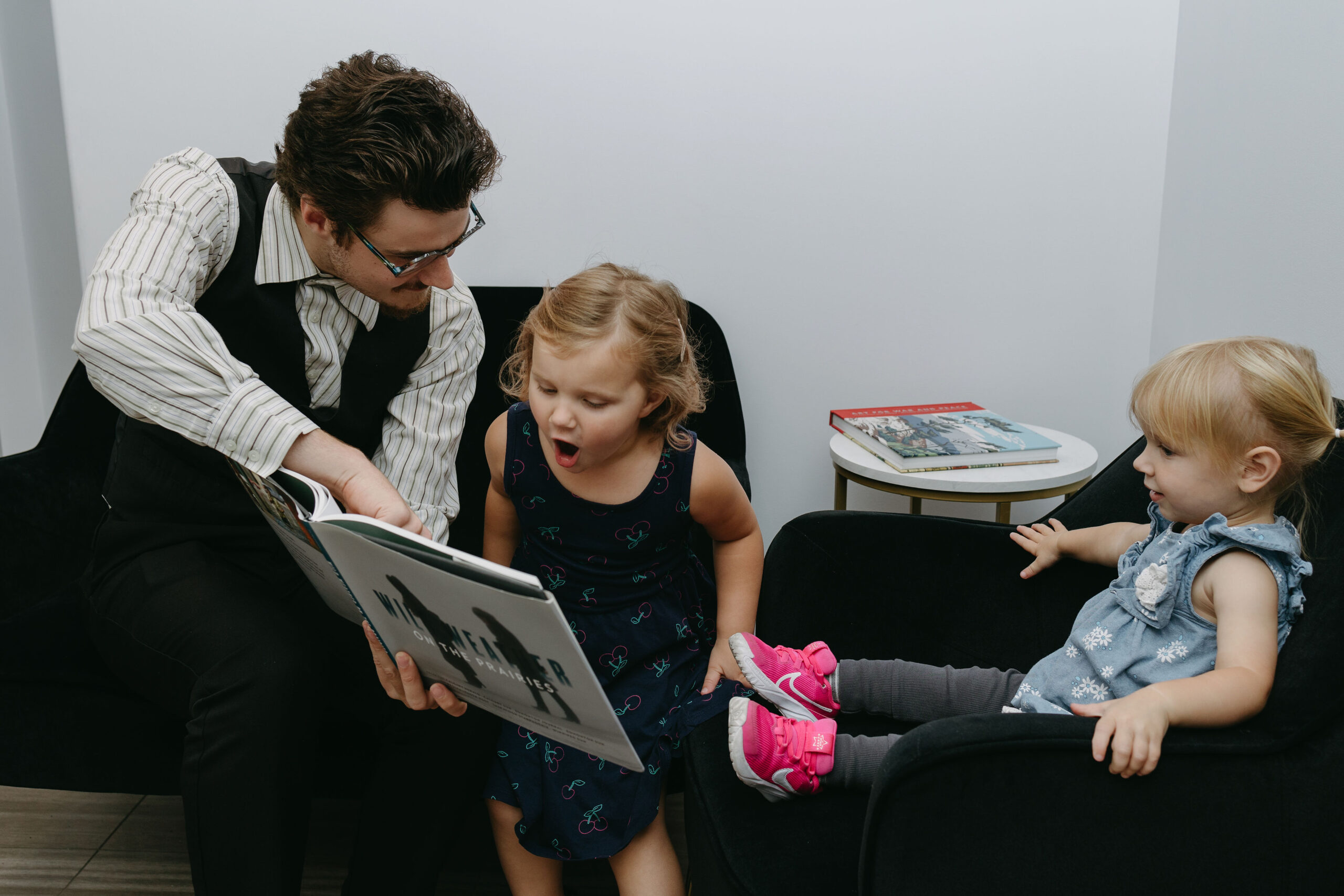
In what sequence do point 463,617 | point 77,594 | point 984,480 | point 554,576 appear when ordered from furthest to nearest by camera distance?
point 984,480 < point 77,594 < point 554,576 < point 463,617

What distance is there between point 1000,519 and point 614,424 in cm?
87

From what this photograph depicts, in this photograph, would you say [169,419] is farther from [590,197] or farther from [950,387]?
[950,387]

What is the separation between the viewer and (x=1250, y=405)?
1.01 meters

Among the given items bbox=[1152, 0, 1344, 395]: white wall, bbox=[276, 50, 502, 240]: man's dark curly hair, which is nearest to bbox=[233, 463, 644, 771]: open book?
bbox=[276, 50, 502, 240]: man's dark curly hair

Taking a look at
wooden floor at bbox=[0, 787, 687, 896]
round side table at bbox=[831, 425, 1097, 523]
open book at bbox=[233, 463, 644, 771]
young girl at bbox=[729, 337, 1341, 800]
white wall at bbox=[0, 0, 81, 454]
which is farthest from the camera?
white wall at bbox=[0, 0, 81, 454]

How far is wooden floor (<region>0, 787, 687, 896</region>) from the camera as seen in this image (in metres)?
1.48

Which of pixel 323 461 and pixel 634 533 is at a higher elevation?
pixel 323 461

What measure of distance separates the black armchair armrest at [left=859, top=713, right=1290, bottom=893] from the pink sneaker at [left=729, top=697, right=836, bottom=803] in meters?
0.18

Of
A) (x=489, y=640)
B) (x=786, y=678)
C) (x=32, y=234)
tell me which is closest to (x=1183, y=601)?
(x=786, y=678)

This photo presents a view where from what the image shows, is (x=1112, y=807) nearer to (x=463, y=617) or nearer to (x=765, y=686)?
(x=765, y=686)

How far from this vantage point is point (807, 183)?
2.00m

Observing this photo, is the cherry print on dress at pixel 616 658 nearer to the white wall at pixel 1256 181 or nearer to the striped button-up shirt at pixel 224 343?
the striped button-up shirt at pixel 224 343

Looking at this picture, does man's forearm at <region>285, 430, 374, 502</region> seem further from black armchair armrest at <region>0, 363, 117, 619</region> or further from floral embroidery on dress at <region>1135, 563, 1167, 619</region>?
floral embroidery on dress at <region>1135, 563, 1167, 619</region>

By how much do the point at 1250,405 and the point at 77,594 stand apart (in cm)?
168
